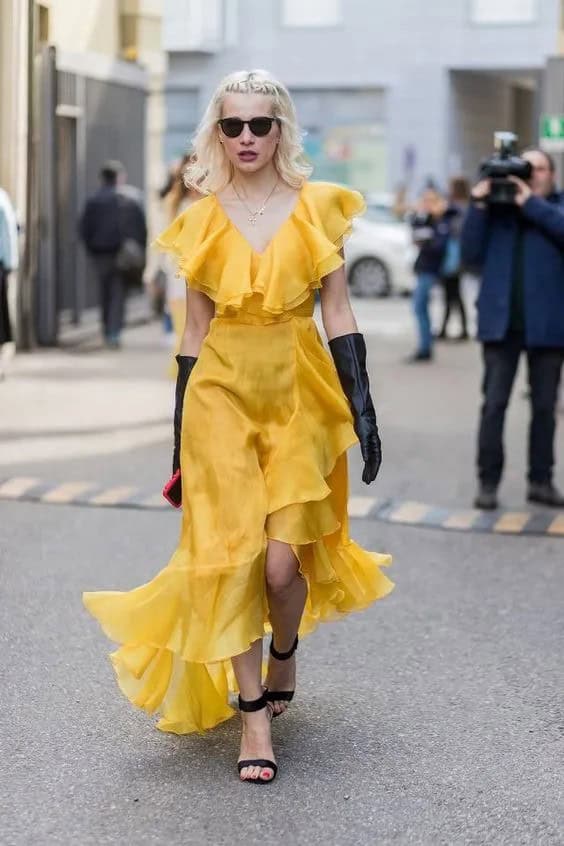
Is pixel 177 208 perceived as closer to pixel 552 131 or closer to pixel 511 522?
pixel 552 131

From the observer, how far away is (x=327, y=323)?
Result: 4996mm

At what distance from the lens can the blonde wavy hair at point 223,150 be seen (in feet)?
16.0

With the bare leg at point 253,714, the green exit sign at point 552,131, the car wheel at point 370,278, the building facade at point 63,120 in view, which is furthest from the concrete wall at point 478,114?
the bare leg at point 253,714

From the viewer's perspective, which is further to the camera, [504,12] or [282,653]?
[504,12]

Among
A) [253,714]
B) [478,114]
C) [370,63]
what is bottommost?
[253,714]

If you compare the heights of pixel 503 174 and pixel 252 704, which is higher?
pixel 503 174

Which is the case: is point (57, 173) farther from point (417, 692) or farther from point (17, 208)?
point (417, 692)

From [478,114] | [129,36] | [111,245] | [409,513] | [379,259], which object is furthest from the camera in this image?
[478,114]

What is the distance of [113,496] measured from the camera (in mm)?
9180

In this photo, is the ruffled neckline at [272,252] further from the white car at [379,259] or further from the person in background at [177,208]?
the white car at [379,259]

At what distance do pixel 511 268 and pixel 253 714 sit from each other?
4381 millimetres

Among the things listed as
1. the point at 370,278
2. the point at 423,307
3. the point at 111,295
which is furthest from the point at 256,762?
the point at 370,278

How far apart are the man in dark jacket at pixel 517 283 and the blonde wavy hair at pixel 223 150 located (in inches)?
147

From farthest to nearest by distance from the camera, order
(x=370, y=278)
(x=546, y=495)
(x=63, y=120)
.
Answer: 1. (x=370, y=278)
2. (x=63, y=120)
3. (x=546, y=495)
